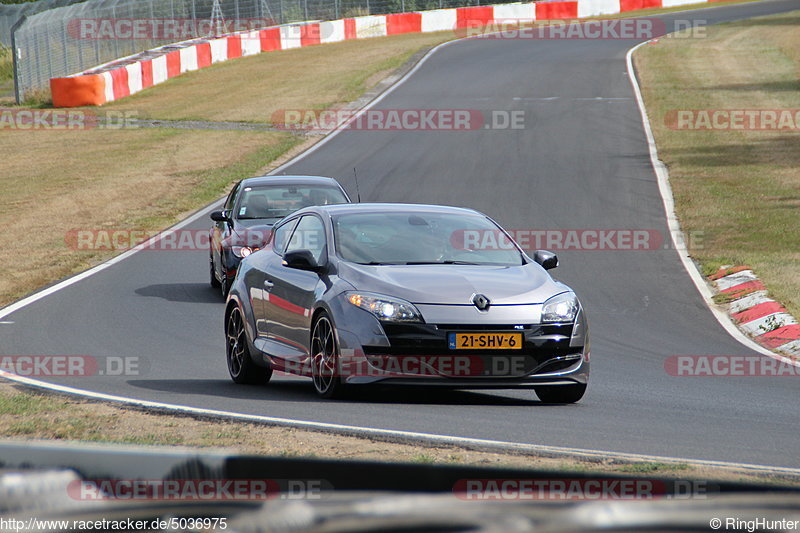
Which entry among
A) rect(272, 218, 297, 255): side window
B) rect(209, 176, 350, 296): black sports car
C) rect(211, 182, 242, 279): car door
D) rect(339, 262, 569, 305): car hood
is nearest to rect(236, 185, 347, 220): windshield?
rect(209, 176, 350, 296): black sports car

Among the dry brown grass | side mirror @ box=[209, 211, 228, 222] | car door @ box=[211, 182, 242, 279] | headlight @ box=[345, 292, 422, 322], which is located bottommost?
the dry brown grass

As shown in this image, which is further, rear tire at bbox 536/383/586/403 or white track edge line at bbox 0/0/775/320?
white track edge line at bbox 0/0/775/320

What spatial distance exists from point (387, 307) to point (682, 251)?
34.1ft

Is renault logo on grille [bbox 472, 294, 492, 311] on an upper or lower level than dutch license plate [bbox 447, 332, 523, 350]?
upper

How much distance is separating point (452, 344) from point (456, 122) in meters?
24.8

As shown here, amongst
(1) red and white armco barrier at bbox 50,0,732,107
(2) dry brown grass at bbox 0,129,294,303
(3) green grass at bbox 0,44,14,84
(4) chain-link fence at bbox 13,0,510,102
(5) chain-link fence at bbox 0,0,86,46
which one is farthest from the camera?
(5) chain-link fence at bbox 0,0,86,46

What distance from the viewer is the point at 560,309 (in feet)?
29.1

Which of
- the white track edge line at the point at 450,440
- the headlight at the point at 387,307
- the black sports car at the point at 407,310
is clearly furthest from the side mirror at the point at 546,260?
the white track edge line at the point at 450,440

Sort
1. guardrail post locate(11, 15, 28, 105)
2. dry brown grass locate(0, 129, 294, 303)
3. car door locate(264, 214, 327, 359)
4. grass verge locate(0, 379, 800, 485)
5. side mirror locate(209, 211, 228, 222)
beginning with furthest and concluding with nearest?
guardrail post locate(11, 15, 28, 105)
dry brown grass locate(0, 129, 294, 303)
side mirror locate(209, 211, 228, 222)
car door locate(264, 214, 327, 359)
grass verge locate(0, 379, 800, 485)

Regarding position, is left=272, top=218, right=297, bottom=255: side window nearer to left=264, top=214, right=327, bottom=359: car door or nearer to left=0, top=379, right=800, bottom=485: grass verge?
left=264, top=214, right=327, bottom=359: car door

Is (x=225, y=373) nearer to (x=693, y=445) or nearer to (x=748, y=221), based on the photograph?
(x=693, y=445)

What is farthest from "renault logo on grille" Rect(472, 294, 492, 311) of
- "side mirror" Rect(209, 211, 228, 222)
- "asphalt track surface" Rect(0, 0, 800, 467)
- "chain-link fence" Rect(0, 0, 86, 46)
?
"chain-link fence" Rect(0, 0, 86, 46)

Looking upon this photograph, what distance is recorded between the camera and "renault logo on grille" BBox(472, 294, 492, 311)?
8562 millimetres

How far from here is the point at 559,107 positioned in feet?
113
